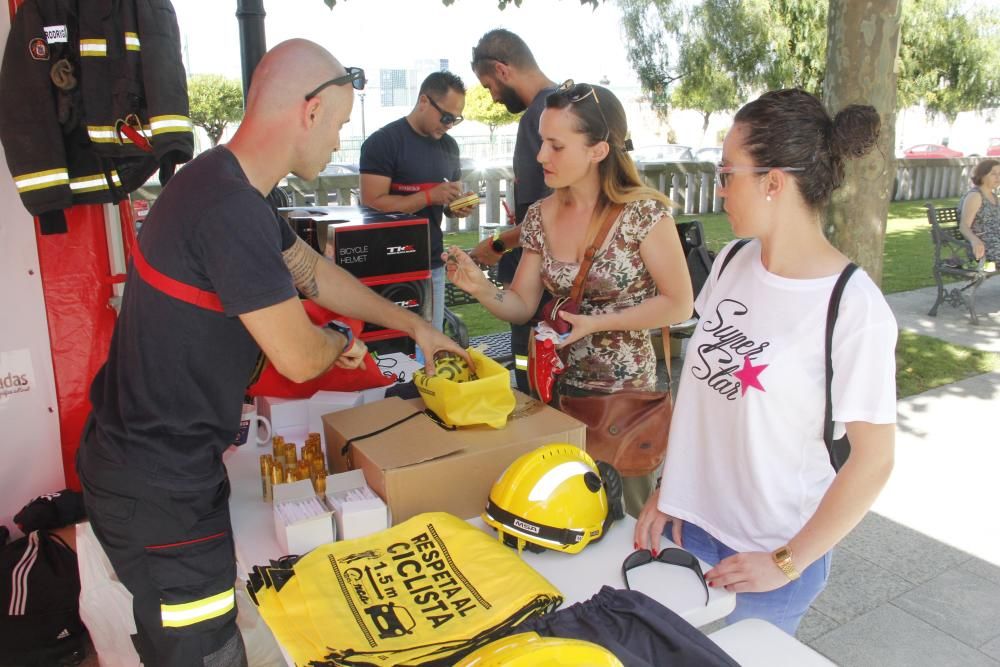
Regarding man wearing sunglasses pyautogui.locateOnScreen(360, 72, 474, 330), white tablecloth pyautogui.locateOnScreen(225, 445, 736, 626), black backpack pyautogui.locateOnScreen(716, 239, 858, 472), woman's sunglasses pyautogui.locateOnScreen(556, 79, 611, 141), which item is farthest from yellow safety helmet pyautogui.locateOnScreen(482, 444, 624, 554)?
man wearing sunglasses pyautogui.locateOnScreen(360, 72, 474, 330)

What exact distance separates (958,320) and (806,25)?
15.1m

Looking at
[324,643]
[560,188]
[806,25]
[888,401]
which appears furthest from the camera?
[806,25]

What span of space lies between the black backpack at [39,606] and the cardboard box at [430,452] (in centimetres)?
151

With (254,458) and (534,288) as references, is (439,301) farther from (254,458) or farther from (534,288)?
(254,458)

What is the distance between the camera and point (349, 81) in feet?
6.15

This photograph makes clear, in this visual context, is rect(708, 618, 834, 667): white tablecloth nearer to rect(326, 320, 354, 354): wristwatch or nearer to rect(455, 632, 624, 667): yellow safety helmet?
rect(455, 632, 624, 667): yellow safety helmet

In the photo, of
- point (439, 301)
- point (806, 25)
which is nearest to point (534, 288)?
point (439, 301)

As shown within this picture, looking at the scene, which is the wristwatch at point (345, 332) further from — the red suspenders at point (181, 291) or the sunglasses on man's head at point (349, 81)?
the sunglasses on man's head at point (349, 81)

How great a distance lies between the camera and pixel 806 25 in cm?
2055

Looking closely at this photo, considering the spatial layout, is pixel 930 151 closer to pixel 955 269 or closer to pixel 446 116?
pixel 955 269

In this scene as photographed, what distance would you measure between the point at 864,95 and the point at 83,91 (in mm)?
4402

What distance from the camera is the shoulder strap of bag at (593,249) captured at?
2.62 meters

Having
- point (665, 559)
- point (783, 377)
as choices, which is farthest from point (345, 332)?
point (783, 377)

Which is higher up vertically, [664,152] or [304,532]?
[664,152]
